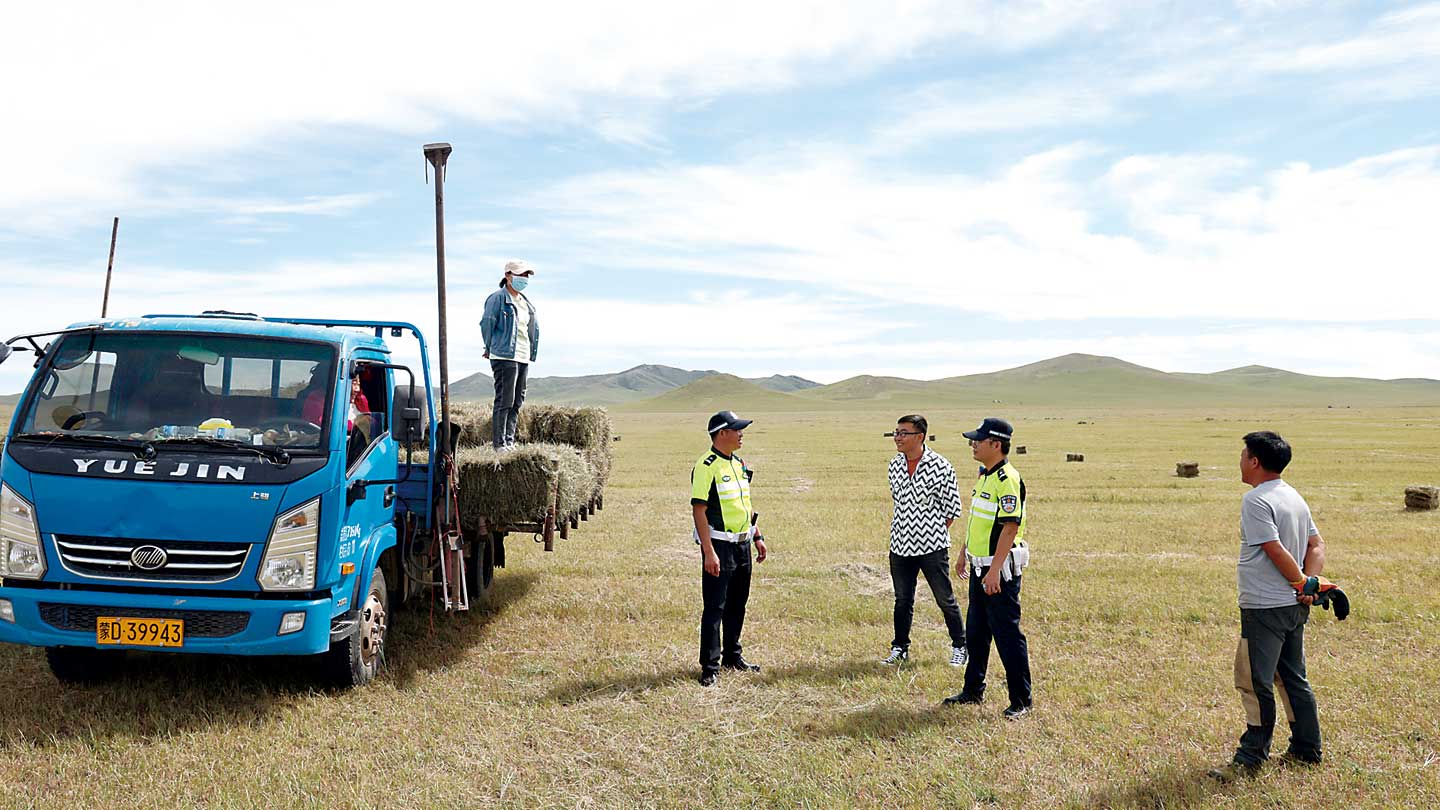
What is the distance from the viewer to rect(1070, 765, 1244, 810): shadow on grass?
550cm

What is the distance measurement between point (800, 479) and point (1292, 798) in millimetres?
21654

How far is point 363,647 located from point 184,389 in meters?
2.34

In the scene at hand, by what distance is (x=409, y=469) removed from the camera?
8.03m

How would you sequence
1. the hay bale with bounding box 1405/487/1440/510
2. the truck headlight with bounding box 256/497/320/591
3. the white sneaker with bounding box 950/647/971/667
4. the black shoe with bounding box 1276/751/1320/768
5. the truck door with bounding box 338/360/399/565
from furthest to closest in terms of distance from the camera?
Answer: 1. the hay bale with bounding box 1405/487/1440/510
2. the white sneaker with bounding box 950/647/971/667
3. the truck door with bounding box 338/360/399/565
4. the truck headlight with bounding box 256/497/320/591
5. the black shoe with bounding box 1276/751/1320/768

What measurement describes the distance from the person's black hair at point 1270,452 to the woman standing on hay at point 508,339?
23.0ft

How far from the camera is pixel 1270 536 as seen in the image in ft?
18.4

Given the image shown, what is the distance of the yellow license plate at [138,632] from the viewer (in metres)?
6.17

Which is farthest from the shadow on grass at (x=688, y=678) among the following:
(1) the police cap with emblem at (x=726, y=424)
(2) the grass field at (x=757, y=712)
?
(1) the police cap with emblem at (x=726, y=424)

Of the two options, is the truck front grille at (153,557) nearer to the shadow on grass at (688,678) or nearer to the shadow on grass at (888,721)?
the shadow on grass at (688,678)

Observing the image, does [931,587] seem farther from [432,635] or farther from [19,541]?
[19,541]

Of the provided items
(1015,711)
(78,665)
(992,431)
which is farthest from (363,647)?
(992,431)

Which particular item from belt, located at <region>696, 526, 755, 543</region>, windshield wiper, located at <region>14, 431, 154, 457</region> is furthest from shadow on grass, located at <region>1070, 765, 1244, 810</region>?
windshield wiper, located at <region>14, 431, 154, 457</region>

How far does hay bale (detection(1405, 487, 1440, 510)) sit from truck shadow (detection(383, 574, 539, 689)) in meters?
17.1

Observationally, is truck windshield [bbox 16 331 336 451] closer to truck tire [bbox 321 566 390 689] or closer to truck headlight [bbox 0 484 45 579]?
truck headlight [bbox 0 484 45 579]
